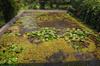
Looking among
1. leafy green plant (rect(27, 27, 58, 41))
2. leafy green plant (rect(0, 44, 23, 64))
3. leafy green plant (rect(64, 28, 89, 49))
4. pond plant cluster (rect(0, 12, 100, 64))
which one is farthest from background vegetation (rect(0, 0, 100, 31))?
leafy green plant (rect(0, 44, 23, 64))

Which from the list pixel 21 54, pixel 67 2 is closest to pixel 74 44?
pixel 21 54

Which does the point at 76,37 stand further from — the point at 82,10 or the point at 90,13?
the point at 82,10

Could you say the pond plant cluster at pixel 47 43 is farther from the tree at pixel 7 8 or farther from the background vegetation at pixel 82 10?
the tree at pixel 7 8

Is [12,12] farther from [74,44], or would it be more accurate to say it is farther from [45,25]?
[74,44]

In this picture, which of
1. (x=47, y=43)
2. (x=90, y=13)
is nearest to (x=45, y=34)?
(x=47, y=43)

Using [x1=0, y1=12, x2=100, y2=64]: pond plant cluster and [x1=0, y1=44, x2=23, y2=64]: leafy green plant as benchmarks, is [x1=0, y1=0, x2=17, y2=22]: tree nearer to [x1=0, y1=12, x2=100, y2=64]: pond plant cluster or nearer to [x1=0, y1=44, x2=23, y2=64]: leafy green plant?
[x1=0, y1=12, x2=100, y2=64]: pond plant cluster

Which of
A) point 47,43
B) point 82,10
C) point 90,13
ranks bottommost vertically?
point 82,10

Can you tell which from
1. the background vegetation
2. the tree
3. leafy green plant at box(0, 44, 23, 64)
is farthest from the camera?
the tree

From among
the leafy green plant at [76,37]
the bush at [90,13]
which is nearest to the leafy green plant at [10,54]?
the leafy green plant at [76,37]
